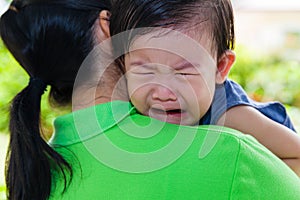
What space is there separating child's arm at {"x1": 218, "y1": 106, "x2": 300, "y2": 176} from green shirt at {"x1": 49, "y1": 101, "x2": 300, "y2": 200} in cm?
30

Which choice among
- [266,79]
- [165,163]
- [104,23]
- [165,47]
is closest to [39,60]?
[104,23]

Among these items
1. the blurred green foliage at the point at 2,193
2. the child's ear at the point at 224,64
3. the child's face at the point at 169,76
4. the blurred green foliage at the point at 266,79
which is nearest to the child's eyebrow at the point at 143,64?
the child's face at the point at 169,76

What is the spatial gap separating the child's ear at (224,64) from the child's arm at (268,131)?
0.37 feet

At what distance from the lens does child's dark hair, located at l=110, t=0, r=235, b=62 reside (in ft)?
3.90

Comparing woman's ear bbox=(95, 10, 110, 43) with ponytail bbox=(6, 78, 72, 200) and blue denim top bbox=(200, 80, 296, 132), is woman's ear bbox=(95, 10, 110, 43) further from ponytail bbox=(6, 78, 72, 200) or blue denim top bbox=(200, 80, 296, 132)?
blue denim top bbox=(200, 80, 296, 132)

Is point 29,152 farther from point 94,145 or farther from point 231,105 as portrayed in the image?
point 231,105

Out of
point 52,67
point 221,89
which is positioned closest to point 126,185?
point 52,67

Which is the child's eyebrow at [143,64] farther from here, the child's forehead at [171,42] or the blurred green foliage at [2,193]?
the blurred green foliage at [2,193]

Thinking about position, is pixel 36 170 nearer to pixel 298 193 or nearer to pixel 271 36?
pixel 298 193

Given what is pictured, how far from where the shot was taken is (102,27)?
48.9 inches

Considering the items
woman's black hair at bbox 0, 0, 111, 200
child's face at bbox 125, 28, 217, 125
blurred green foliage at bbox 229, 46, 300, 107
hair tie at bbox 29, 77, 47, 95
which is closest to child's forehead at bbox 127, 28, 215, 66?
child's face at bbox 125, 28, 217, 125

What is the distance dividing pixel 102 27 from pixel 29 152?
29cm

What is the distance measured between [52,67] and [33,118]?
11 centimetres

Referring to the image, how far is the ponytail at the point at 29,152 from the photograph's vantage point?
48.0 inches
